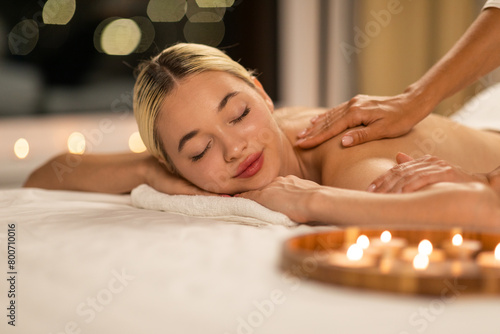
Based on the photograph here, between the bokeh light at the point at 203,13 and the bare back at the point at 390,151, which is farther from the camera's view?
the bokeh light at the point at 203,13

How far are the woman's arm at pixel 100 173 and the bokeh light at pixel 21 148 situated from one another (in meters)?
1.36

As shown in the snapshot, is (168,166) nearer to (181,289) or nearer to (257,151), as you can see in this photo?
(257,151)

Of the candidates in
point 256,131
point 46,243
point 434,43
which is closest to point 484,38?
point 256,131

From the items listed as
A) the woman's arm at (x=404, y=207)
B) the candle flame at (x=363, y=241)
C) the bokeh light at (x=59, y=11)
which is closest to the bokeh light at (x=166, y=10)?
the bokeh light at (x=59, y=11)

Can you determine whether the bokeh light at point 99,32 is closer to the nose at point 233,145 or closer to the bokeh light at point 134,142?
the bokeh light at point 134,142

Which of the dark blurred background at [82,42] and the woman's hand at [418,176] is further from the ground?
the woman's hand at [418,176]

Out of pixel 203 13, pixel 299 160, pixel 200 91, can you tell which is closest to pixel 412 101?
pixel 299 160

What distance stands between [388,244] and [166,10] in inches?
134

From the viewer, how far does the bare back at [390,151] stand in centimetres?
144

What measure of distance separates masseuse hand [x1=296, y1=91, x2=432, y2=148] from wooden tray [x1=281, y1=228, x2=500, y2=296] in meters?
0.66

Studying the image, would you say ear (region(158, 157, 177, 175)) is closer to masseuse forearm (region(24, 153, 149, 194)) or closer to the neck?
masseuse forearm (region(24, 153, 149, 194))

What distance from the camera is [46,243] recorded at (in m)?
1.23

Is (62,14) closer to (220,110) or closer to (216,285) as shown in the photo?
(220,110)

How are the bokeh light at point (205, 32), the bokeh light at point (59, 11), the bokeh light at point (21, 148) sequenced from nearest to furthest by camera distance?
the bokeh light at point (21, 148) → the bokeh light at point (59, 11) → the bokeh light at point (205, 32)
